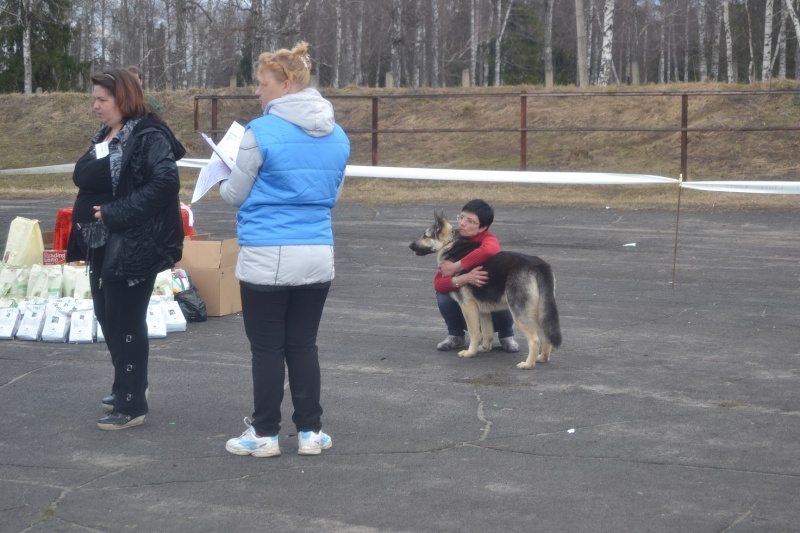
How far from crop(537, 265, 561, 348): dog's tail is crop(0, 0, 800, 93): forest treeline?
35.9 metres

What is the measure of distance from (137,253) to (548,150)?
21.5 metres

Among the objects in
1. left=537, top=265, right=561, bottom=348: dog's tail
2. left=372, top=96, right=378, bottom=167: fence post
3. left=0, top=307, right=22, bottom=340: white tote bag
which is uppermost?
left=372, top=96, right=378, bottom=167: fence post

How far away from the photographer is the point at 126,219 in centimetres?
534

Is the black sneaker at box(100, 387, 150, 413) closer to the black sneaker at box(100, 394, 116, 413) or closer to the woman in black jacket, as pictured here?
the black sneaker at box(100, 394, 116, 413)

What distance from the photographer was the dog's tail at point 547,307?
7059 mm

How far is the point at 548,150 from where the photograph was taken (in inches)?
1028

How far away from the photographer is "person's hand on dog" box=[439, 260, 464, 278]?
7480 mm

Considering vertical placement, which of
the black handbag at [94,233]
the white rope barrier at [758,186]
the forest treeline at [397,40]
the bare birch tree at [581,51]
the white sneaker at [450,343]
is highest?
the forest treeline at [397,40]

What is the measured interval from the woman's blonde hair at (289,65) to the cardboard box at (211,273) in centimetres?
419

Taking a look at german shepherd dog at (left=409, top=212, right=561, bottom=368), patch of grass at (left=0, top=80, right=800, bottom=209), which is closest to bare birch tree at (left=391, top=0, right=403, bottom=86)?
patch of grass at (left=0, top=80, right=800, bottom=209)

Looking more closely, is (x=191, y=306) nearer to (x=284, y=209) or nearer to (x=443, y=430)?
(x=443, y=430)

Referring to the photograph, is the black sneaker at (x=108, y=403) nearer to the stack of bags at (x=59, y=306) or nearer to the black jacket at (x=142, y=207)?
the black jacket at (x=142, y=207)

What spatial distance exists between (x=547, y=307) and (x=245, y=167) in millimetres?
2971

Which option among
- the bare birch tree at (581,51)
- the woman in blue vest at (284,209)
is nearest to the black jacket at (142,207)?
the woman in blue vest at (284,209)
